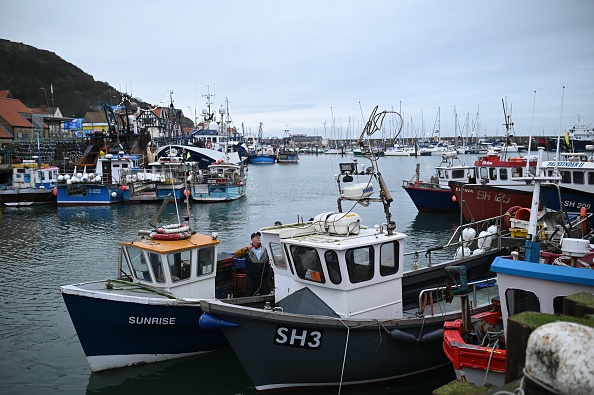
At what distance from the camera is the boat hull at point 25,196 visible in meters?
40.1

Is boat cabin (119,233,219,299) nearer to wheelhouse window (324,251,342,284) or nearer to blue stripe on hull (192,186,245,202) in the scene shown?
wheelhouse window (324,251,342,284)

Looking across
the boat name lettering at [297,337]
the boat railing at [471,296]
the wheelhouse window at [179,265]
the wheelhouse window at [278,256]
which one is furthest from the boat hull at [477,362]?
the wheelhouse window at [179,265]

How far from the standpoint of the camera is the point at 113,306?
395 inches

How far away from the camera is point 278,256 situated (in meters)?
10.4

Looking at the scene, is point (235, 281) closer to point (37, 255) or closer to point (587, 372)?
point (587, 372)

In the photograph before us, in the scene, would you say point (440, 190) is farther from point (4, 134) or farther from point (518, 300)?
point (4, 134)

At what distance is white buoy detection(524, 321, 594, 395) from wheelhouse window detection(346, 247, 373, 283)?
18.5 ft

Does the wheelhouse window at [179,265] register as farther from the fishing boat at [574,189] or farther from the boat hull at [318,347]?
the fishing boat at [574,189]

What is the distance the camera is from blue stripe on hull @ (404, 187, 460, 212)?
32.9 metres

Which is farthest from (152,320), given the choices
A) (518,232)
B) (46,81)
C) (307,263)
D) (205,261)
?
(46,81)

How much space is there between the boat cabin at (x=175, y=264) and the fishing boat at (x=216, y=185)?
29.4 metres

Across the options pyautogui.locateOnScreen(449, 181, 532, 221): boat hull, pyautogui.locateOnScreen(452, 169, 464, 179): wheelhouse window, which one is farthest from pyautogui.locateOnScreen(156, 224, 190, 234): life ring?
pyautogui.locateOnScreen(452, 169, 464, 179): wheelhouse window

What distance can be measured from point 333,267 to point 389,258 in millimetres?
1221

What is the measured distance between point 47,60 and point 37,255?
130 m
